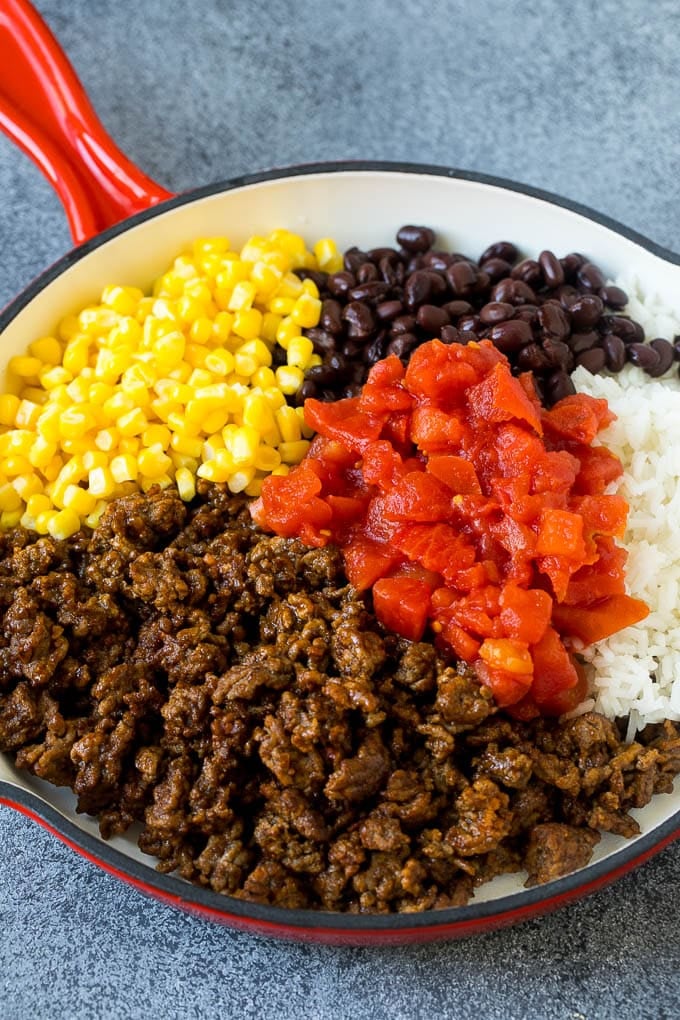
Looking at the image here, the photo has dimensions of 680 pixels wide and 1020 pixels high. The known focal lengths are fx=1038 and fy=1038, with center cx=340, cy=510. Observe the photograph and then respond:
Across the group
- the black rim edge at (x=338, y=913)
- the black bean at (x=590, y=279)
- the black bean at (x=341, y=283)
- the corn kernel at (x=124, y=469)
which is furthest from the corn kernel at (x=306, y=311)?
the black rim edge at (x=338, y=913)

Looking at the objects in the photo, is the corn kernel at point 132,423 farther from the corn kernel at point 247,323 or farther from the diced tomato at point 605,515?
the diced tomato at point 605,515

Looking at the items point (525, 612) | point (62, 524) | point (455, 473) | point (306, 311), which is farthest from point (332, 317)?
point (525, 612)

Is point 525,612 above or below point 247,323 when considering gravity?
below

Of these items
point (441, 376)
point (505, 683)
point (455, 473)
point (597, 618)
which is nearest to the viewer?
point (505, 683)

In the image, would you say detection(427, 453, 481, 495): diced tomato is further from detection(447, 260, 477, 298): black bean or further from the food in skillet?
detection(447, 260, 477, 298): black bean

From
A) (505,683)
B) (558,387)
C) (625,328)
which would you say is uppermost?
(625,328)

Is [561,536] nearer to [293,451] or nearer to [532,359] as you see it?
[532,359]
